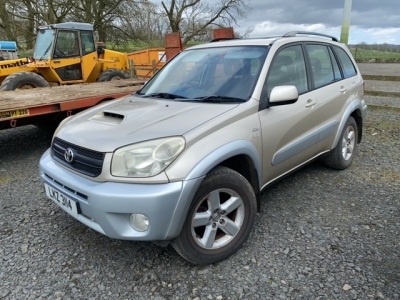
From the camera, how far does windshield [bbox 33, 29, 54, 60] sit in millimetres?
8781

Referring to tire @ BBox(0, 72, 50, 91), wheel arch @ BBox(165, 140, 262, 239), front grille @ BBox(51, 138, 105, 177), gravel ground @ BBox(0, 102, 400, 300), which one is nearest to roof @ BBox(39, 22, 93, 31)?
tire @ BBox(0, 72, 50, 91)

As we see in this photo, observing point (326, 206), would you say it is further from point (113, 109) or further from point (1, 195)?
point (1, 195)

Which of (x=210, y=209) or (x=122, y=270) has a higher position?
(x=210, y=209)

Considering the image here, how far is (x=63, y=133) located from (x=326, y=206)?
2697 millimetres

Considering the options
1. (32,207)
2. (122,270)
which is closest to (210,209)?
(122,270)

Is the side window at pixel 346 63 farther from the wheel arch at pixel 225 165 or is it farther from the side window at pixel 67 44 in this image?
the side window at pixel 67 44

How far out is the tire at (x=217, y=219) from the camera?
238 centimetres

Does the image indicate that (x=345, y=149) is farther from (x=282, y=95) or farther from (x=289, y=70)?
(x=282, y=95)

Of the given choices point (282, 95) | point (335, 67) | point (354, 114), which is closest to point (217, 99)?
point (282, 95)

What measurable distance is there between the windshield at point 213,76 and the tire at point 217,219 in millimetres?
790

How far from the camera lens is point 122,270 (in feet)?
8.41

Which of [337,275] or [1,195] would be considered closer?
[337,275]

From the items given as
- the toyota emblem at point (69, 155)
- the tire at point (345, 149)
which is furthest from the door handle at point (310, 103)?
the toyota emblem at point (69, 155)

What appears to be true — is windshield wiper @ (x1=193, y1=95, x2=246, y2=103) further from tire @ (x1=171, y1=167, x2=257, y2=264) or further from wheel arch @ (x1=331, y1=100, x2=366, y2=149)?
wheel arch @ (x1=331, y1=100, x2=366, y2=149)
